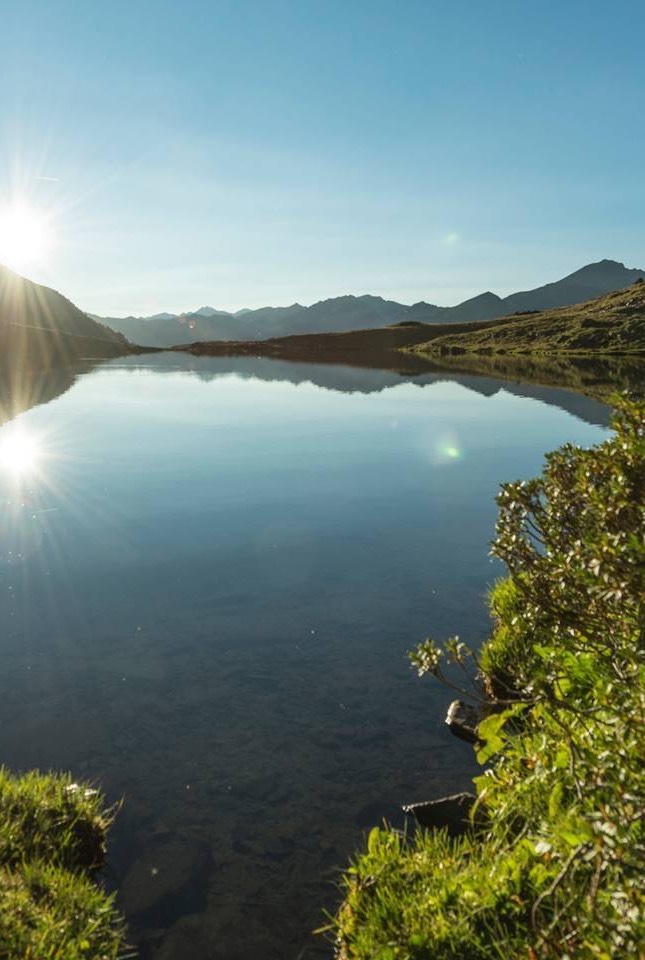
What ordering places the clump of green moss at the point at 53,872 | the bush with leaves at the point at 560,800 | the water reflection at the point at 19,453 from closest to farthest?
the bush with leaves at the point at 560,800, the clump of green moss at the point at 53,872, the water reflection at the point at 19,453

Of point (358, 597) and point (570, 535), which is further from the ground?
point (570, 535)

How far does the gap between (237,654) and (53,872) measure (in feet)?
23.7

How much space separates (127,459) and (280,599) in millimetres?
22145

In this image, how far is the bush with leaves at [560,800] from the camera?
5.02 m

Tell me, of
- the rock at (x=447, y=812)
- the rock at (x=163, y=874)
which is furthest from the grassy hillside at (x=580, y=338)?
the rock at (x=163, y=874)

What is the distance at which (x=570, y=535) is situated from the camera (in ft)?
31.7

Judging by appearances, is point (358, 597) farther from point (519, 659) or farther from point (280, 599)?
point (519, 659)

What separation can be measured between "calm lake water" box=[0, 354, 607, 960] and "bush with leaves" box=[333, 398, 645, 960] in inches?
61.5

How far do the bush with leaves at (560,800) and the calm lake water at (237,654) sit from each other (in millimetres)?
1563

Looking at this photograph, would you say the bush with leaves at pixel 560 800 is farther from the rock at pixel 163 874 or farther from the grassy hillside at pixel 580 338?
the grassy hillside at pixel 580 338

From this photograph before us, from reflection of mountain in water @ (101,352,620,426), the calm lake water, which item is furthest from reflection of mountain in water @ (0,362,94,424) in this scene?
reflection of mountain in water @ (101,352,620,426)

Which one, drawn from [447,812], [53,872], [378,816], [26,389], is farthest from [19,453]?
[26,389]

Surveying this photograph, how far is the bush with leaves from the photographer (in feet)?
16.5

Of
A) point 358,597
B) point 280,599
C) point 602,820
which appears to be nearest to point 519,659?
point 358,597
